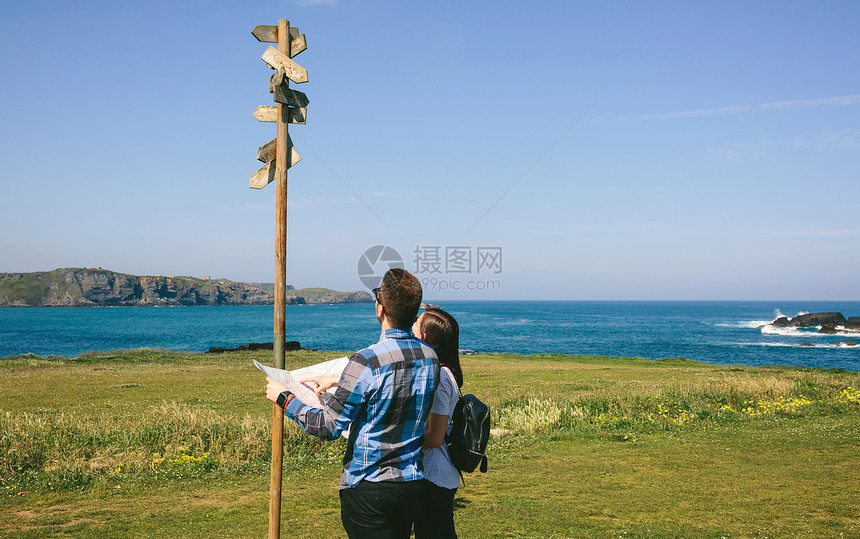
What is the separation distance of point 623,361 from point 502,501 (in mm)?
36711

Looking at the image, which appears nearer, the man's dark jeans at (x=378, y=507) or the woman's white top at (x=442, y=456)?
the man's dark jeans at (x=378, y=507)

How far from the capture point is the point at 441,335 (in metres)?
3.83

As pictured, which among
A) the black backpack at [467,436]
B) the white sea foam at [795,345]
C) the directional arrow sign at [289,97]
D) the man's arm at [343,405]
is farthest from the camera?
the white sea foam at [795,345]

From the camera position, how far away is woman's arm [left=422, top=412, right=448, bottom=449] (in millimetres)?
3465

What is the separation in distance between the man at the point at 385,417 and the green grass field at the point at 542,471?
12.7ft

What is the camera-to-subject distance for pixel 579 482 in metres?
8.96

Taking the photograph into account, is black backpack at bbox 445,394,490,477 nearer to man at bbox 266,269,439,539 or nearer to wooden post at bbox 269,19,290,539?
man at bbox 266,269,439,539

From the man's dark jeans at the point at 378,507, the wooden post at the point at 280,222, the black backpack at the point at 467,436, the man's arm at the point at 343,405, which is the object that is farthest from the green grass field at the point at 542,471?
the man's arm at the point at 343,405

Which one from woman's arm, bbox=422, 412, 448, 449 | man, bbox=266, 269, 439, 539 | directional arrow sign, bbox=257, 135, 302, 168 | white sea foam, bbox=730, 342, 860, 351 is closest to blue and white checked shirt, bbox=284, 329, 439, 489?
man, bbox=266, 269, 439, 539

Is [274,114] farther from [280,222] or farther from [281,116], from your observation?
[280,222]

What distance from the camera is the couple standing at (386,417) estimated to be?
3.13 metres

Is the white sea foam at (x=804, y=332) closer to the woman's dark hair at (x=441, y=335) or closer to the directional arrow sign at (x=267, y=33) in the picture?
the woman's dark hair at (x=441, y=335)

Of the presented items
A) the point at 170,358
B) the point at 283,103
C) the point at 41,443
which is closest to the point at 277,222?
the point at 283,103

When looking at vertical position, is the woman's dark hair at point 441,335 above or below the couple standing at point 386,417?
above
